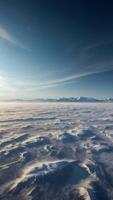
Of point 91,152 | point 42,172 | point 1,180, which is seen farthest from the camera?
point 91,152

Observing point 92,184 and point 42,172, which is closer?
point 92,184

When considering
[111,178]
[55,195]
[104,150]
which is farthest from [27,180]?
[104,150]

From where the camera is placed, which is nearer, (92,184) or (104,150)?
(92,184)

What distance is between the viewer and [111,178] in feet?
120

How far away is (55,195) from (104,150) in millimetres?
34994

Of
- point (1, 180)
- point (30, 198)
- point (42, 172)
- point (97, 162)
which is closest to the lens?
point (30, 198)

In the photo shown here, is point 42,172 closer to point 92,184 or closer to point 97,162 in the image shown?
point 92,184

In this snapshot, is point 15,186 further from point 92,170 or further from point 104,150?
point 104,150

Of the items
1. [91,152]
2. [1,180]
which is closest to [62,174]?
[1,180]

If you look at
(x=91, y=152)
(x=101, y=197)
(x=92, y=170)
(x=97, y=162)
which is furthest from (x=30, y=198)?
(x=91, y=152)

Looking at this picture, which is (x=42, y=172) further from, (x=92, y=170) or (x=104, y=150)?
(x=104, y=150)

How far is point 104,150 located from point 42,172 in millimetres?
30426

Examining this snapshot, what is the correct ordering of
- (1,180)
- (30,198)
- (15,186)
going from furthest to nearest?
Answer: (1,180) → (15,186) → (30,198)

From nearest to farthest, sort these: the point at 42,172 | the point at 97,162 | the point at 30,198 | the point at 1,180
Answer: the point at 30,198 < the point at 1,180 < the point at 42,172 < the point at 97,162
